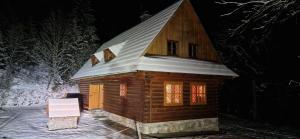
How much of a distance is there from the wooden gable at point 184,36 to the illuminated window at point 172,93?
181 centimetres

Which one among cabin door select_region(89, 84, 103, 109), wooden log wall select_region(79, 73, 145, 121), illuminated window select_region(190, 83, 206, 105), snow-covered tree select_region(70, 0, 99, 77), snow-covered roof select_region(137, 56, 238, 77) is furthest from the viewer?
snow-covered tree select_region(70, 0, 99, 77)

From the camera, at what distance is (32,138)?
39.7 feet

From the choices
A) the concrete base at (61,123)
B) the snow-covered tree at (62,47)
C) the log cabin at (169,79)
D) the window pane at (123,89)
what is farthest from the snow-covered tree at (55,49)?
the concrete base at (61,123)

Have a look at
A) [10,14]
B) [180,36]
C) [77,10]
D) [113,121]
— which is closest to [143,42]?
[180,36]

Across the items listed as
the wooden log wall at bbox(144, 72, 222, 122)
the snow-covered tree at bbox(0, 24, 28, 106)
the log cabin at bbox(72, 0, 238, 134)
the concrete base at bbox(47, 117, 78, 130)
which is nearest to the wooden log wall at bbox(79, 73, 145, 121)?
the log cabin at bbox(72, 0, 238, 134)

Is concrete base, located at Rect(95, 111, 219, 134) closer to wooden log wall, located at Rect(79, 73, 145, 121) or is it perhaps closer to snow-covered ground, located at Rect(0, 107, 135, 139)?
wooden log wall, located at Rect(79, 73, 145, 121)

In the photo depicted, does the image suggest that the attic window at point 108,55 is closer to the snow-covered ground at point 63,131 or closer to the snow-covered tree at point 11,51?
the snow-covered ground at point 63,131

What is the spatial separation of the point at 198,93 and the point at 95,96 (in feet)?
33.9

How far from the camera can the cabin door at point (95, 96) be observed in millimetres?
22875

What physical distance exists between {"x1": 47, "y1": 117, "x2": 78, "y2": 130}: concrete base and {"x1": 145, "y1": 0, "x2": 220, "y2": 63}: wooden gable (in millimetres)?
5530

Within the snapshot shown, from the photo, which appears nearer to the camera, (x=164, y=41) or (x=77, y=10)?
(x=164, y=41)

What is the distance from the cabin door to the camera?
901 inches

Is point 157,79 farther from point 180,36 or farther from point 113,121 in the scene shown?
point 113,121

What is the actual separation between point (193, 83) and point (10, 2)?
3948cm
